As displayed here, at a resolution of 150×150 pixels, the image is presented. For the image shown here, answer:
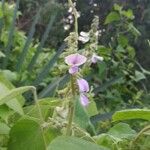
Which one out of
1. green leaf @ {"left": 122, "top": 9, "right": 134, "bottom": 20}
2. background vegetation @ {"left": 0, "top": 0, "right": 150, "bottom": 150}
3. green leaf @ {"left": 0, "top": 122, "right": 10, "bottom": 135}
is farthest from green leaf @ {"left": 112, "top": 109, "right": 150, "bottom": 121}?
green leaf @ {"left": 122, "top": 9, "right": 134, "bottom": 20}

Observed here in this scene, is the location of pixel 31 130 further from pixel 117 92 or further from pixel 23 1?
pixel 23 1

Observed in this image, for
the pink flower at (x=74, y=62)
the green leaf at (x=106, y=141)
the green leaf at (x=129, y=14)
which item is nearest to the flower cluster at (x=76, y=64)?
the pink flower at (x=74, y=62)

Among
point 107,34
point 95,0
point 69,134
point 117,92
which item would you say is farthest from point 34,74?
point 95,0

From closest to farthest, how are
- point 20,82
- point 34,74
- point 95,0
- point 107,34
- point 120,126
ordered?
point 120,126, point 20,82, point 34,74, point 107,34, point 95,0

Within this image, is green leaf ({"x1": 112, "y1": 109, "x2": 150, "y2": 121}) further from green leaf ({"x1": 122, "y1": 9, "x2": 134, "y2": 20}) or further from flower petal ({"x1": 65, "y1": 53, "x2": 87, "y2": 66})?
green leaf ({"x1": 122, "y1": 9, "x2": 134, "y2": 20})

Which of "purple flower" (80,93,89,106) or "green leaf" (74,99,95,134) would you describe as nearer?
"purple flower" (80,93,89,106)

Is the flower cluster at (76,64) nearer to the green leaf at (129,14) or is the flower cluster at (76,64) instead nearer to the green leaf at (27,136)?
the green leaf at (27,136)

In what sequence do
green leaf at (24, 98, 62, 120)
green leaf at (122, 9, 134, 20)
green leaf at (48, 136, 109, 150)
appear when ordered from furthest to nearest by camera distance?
green leaf at (122, 9, 134, 20)
green leaf at (24, 98, 62, 120)
green leaf at (48, 136, 109, 150)
